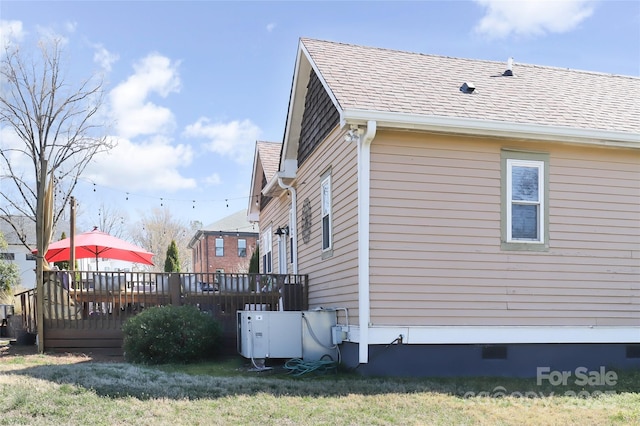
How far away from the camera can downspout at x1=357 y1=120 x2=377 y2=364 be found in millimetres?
8227

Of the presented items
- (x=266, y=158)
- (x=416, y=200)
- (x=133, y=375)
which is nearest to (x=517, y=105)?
(x=416, y=200)

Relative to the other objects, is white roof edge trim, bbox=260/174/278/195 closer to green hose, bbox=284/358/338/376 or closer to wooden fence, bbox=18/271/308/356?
wooden fence, bbox=18/271/308/356

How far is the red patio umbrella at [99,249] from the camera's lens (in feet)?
46.9

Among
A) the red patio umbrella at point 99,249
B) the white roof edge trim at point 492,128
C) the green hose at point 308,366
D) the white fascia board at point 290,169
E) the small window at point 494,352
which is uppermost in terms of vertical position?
the white roof edge trim at point 492,128

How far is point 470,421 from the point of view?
6.07 meters

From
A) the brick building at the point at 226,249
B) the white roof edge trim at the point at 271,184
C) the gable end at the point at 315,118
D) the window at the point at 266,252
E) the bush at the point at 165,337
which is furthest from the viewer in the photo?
the brick building at the point at 226,249

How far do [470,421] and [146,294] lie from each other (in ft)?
21.8

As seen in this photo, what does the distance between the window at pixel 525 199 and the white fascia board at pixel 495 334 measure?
3.88 feet

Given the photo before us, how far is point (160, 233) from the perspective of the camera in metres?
49.8

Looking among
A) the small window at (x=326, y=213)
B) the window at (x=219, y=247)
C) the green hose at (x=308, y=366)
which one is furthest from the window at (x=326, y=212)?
the window at (x=219, y=247)

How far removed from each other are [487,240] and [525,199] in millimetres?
851

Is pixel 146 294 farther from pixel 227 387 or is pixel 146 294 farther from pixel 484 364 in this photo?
pixel 484 364

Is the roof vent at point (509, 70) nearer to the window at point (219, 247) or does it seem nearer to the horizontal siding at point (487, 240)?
the horizontal siding at point (487, 240)

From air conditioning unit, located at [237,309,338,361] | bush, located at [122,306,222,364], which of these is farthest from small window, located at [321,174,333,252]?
bush, located at [122,306,222,364]
